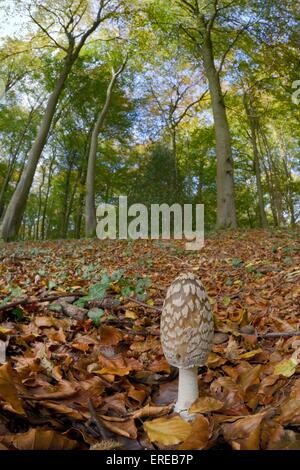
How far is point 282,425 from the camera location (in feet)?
5.08

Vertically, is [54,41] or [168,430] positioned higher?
[54,41]

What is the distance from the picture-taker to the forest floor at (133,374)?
59.1 inches

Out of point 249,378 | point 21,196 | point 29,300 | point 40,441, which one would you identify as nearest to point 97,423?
point 40,441

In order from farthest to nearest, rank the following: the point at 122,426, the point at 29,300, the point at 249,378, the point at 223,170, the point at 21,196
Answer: the point at 21,196, the point at 223,170, the point at 29,300, the point at 249,378, the point at 122,426

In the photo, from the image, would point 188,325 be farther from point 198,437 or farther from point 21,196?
point 21,196

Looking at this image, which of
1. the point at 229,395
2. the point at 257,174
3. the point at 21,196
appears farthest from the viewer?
the point at 257,174

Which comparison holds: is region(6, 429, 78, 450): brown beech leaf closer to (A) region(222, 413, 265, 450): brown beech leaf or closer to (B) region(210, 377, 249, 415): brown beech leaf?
(A) region(222, 413, 265, 450): brown beech leaf

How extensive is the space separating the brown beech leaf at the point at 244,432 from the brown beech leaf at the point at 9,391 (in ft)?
2.85

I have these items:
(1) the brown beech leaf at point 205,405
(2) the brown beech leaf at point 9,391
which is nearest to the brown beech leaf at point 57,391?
(2) the brown beech leaf at point 9,391

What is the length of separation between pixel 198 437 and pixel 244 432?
203 millimetres

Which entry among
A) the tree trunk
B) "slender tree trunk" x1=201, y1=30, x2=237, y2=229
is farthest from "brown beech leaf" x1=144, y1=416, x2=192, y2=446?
the tree trunk

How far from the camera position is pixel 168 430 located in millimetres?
1538
